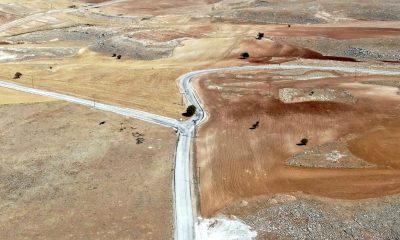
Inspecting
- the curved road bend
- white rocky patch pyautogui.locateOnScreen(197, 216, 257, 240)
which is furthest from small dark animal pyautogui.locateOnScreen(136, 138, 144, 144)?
white rocky patch pyautogui.locateOnScreen(197, 216, 257, 240)

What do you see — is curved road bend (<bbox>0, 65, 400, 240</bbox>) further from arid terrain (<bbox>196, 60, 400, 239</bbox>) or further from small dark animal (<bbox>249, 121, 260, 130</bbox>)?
small dark animal (<bbox>249, 121, 260, 130</bbox>)

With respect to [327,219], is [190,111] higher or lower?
higher

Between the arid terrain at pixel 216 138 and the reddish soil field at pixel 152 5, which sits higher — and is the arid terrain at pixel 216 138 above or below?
below

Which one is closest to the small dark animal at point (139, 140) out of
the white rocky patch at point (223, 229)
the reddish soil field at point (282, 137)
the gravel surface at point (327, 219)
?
the reddish soil field at point (282, 137)

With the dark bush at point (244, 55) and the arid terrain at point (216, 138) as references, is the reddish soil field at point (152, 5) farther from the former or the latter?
the dark bush at point (244, 55)

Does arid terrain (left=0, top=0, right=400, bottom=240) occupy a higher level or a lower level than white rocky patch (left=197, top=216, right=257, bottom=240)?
higher

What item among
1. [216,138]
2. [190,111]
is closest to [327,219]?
[216,138]

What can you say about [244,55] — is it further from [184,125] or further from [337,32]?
[184,125]
